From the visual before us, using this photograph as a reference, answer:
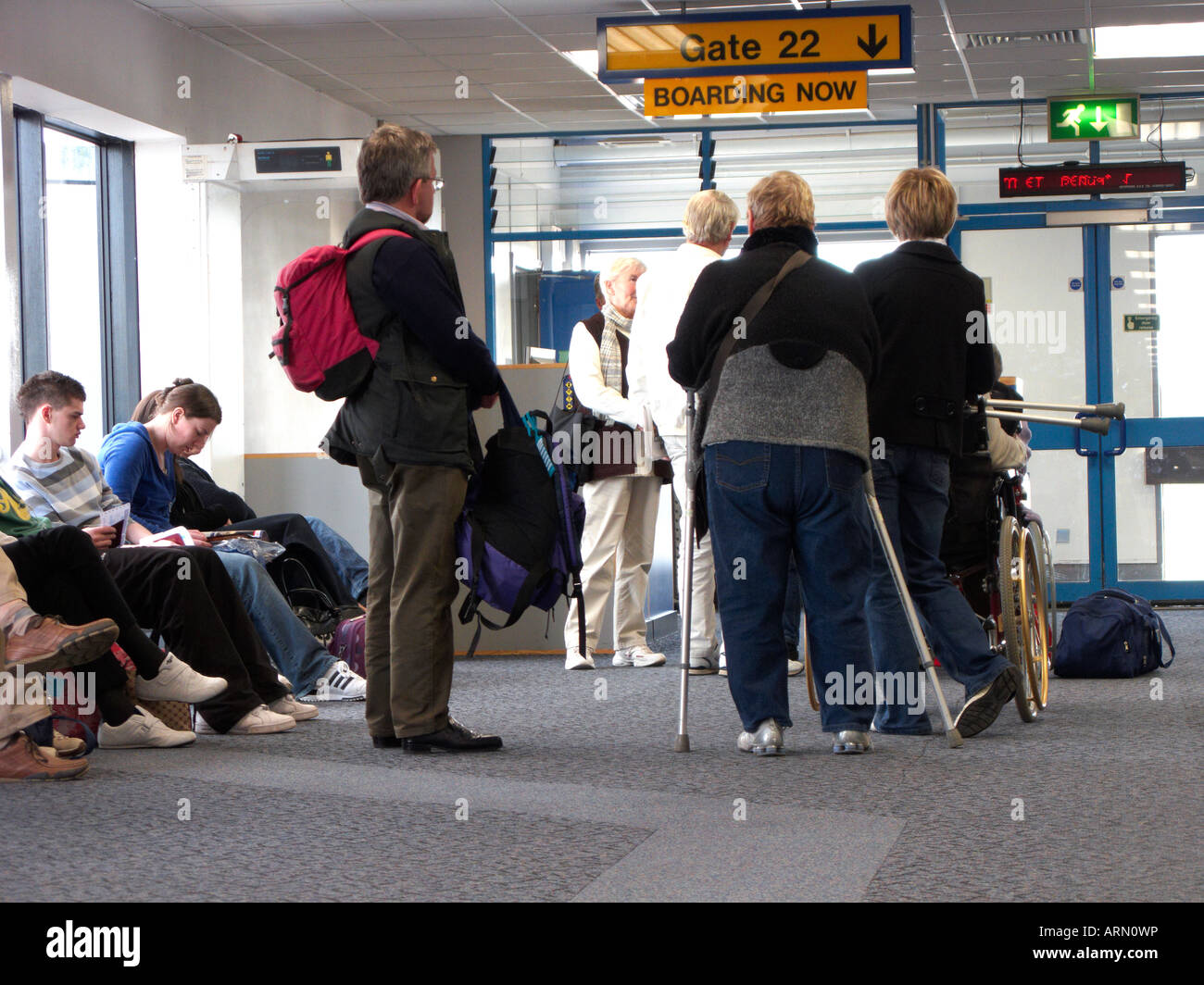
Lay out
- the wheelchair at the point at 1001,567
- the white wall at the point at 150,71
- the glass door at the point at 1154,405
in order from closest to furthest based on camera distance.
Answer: the wheelchair at the point at 1001,567 < the white wall at the point at 150,71 < the glass door at the point at 1154,405

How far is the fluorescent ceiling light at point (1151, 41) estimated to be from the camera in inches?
359

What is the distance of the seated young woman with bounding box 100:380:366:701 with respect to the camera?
554 centimetres

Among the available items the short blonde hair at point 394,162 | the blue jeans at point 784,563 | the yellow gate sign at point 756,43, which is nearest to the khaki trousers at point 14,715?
the short blonde hair at point 394,162

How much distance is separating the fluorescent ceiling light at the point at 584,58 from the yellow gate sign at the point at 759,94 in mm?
1861

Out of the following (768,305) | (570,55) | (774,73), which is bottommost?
(768,305)

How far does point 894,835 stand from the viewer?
3240 mm

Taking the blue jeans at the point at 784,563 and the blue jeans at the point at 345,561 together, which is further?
the blue jeans at the point at 345,561

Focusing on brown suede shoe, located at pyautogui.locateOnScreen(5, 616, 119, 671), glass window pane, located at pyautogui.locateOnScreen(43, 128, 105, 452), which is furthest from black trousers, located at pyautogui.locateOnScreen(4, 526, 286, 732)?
glass window pane, located at pyautogui.locateOnScreen(43, 128, 105, 452)

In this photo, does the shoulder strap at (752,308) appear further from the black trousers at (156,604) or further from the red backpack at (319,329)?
the black trousers at (156,604)

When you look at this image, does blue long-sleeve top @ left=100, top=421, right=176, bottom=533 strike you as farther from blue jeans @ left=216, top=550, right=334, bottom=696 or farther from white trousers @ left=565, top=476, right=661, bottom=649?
white trousers @ left=565, top=476, right=661, bottom=649

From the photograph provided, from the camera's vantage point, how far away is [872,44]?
7.48 metres
